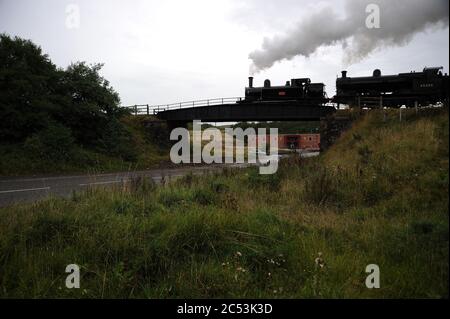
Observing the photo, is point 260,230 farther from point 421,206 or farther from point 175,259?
point 421,206

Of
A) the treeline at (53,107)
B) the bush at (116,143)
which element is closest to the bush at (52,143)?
the treeline at (53,107)

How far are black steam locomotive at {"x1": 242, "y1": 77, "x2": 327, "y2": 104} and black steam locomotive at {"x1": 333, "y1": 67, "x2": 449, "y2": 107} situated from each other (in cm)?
162

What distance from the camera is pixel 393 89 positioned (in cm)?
2130

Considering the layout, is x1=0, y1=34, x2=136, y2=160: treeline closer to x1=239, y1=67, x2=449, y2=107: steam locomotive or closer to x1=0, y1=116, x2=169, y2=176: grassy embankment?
x1=0, y1=116, x2=169, y2=176: grassy embankment

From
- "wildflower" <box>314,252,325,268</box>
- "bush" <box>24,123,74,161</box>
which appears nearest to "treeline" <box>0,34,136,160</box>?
"bush" <box>24,123,74,161</box>

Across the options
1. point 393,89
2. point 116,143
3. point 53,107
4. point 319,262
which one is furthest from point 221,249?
point 393,89

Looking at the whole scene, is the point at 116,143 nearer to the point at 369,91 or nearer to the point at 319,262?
the point at 369,91

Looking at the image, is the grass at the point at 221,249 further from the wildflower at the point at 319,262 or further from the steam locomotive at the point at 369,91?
the steam locomotive at the point at 369,91

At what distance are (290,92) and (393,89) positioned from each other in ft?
25.9

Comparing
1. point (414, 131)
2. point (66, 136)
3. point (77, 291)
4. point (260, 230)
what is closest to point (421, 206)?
point (260, 230)

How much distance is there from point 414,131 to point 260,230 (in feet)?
39.6

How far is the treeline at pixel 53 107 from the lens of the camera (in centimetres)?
1750

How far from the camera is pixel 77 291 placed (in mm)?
3027

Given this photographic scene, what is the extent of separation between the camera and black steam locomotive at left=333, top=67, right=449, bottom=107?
19539 mm
